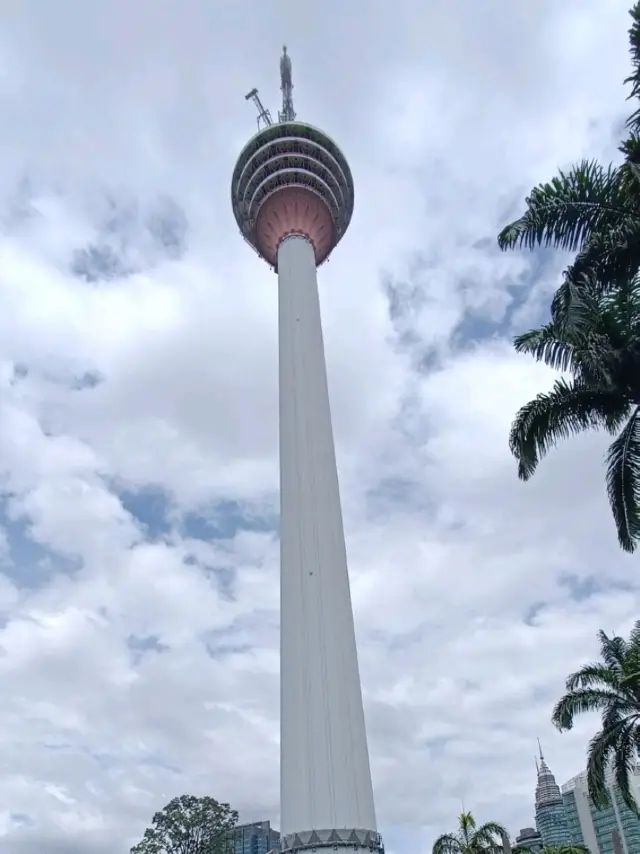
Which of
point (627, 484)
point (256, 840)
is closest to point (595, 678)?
point (627, 484)

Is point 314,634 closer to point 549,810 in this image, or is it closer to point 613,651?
point 613,651

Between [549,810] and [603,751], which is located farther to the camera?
[549,810]

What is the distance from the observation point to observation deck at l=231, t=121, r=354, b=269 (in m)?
50.3

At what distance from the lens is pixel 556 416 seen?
1958cm

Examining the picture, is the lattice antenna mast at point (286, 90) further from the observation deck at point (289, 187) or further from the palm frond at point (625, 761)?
the palm frond at point (625, 761)

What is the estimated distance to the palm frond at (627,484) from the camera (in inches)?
745

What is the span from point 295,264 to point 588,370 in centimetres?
3040

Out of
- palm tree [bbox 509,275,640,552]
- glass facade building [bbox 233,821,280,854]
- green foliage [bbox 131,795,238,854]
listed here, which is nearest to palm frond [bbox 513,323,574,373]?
palm tree [bbox 509,275,640,552]

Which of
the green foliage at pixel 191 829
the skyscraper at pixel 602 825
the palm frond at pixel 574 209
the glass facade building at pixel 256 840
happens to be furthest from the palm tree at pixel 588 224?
the glass facade building at pixel 256 840

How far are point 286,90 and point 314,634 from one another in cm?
4367

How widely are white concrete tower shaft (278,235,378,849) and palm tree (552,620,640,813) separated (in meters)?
9.81

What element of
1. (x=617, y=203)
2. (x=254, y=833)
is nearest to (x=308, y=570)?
(x=617, y=203)

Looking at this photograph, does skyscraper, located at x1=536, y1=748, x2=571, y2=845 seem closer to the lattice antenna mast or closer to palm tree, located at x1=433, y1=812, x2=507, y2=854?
palm tree, located at x1=433, y1=812, x2=507, y2=854

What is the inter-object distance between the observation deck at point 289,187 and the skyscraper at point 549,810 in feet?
450
